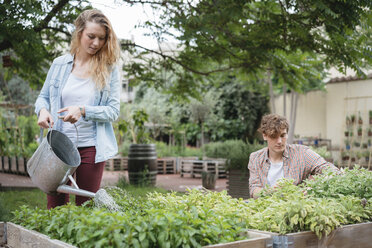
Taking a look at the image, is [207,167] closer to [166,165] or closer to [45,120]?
[166,165]

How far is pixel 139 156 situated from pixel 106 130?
19.3 ft

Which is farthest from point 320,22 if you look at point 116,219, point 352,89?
point 352,89

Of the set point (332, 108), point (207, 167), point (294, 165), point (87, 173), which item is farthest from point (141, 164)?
point (332, 108)

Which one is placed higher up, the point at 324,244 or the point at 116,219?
the point at 116,219

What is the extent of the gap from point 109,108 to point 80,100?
194mm

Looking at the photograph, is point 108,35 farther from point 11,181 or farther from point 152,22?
point 11,181

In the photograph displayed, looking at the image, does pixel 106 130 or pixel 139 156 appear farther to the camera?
pixel 139 156

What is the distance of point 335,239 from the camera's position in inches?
68.8

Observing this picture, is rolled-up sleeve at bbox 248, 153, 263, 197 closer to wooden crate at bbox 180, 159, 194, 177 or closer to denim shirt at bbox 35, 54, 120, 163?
denim shirt at bbox 35, 54, 120, 163

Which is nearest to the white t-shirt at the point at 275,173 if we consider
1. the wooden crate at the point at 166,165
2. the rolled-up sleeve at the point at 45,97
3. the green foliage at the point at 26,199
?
the rolled-up sleeve at the point at 45,97

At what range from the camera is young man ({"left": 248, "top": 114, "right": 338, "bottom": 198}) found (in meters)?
3.08

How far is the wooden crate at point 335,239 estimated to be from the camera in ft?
5.16

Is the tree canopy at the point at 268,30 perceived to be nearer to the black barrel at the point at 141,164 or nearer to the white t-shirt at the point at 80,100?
the white t-shirt at the point at 80,100

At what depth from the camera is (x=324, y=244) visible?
5.58ft
